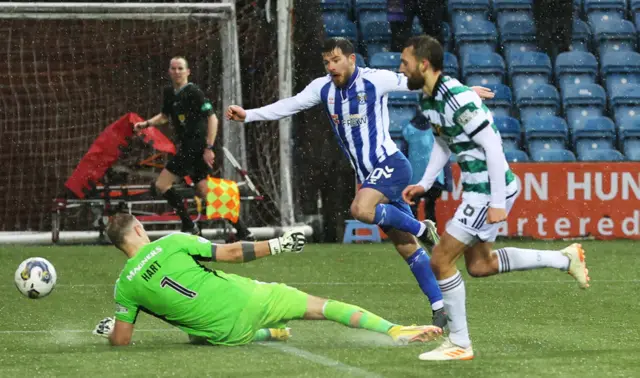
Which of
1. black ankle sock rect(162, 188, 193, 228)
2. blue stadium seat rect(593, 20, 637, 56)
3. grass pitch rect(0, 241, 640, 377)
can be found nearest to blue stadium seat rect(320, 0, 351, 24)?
blue stadium seat rect(593, 20, 637, 56)

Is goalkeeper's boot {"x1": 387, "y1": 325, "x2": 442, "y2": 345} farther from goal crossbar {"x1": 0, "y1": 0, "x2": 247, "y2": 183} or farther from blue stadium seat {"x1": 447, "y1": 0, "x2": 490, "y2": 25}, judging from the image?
blue stadium seat {"x1": 447, "y1": 0, "x2": 490, "y2": 25}

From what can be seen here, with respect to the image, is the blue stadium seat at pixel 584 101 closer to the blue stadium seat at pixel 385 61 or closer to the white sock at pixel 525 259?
the blue stadium seat at pixel 385 61

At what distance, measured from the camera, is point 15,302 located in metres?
9.48

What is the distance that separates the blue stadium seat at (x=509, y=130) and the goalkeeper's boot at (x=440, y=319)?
858 centimetres

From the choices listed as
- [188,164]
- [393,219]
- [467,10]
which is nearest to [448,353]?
[393,219]

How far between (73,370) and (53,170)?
31.6ft

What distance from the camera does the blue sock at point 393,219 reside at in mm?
7898

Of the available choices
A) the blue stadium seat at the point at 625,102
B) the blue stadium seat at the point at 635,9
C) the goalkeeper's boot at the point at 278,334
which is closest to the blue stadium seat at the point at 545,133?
the blue stadium seat at the point at 625,102

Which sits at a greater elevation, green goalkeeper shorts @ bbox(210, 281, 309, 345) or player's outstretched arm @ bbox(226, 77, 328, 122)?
player's outstretched arm @ bbox(226, 77, 328, 122)

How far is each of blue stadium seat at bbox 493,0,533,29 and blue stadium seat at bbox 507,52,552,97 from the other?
761mm

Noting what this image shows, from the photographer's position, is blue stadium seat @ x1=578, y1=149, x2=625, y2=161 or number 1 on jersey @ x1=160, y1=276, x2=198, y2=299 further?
blue stadium seat @ x1=578, y1=149, x2=625, y2=161

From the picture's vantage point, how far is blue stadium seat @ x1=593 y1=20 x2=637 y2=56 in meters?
17.7

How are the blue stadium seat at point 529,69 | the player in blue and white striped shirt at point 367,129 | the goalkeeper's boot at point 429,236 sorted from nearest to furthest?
the player in blue and white striped shirt at point 367,129 < the goalkeeper's boot at point 429,236 < the blue stadium seat at point 529,69

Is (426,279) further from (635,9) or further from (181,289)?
(635,9)
